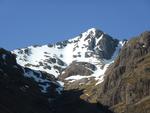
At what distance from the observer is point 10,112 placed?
655 feet

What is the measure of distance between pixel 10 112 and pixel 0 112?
13377mm

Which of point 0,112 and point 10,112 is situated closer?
point 0,112

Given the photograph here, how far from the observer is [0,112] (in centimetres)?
18662
